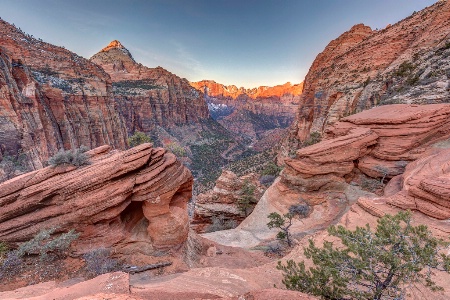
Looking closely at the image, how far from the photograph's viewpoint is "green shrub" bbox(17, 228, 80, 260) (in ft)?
28.6

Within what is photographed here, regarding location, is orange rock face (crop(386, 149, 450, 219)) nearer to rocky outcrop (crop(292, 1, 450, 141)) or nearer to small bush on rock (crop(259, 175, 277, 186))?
rocky outcrop (crop(292, 1, 450, 141))

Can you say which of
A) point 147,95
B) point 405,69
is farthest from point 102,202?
point 147,95

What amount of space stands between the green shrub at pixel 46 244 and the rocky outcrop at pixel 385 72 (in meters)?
29.1

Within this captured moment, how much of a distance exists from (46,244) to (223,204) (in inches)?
755

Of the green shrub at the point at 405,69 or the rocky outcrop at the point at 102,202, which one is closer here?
the rocky outcrop at the point at 102,202

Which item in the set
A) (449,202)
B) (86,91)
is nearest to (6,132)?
(86,91)

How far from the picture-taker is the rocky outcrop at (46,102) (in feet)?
96.1

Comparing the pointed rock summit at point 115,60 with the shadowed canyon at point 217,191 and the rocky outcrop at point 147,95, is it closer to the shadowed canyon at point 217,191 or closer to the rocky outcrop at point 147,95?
the rocky outcrop at point 147,95

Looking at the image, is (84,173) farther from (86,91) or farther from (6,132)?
(86,91)

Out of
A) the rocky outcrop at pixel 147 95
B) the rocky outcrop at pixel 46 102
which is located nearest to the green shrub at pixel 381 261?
the rocky outcrop at pixel 46 102

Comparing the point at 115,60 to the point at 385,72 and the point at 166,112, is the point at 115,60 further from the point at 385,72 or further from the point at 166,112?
the point at 385,72

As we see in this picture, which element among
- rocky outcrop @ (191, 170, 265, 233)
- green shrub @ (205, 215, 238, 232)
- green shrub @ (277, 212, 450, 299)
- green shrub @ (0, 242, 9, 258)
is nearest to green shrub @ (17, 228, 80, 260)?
green shrub @ (0, 242, 9, 258)

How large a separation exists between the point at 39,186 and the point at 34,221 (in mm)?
1588

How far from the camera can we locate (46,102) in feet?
133
